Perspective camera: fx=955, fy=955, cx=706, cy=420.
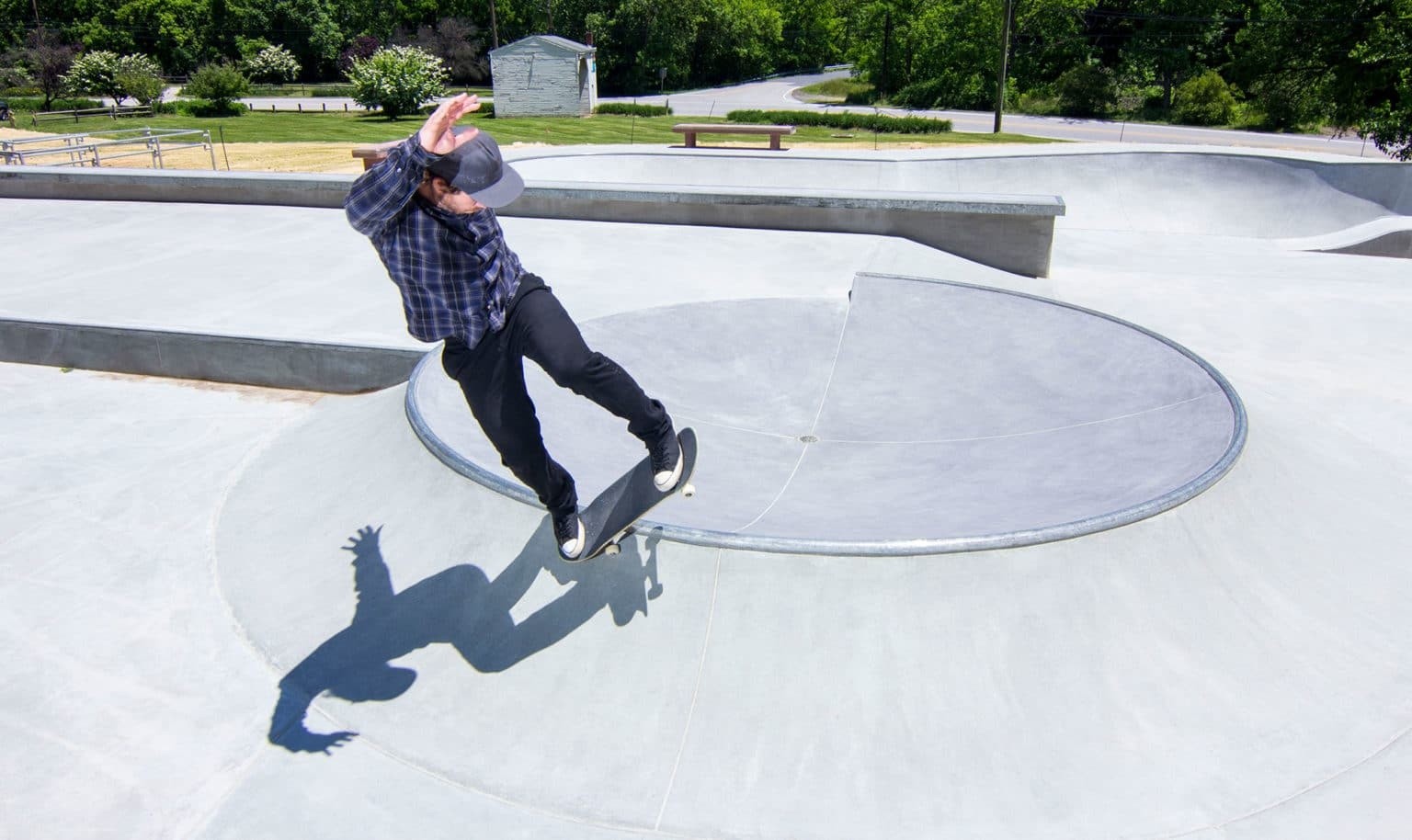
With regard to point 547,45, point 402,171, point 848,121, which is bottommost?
point 848,121

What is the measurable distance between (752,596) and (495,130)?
3563 cm

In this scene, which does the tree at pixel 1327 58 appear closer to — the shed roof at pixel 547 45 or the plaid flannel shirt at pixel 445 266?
the plaid flannel shirt at pixel 445 266

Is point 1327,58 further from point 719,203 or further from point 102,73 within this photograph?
point 102,73

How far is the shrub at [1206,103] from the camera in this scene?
4491cm

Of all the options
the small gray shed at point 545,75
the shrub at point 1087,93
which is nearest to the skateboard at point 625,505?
the small gray shed at point 545,75

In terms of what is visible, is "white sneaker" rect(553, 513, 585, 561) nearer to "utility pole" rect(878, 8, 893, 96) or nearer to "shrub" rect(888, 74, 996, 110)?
"shrub" rect(888, 74, 996, 110)

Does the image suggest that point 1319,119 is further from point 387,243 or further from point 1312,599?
point 387,243

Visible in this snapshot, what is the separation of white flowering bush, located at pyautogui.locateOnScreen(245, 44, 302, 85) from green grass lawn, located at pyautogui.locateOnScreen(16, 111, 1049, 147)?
23741 millimetres

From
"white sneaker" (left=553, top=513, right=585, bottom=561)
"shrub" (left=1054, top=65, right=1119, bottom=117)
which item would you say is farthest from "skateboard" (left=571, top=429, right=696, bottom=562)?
"shrub" (left=1054, top=65, right=1119, bottom=117)

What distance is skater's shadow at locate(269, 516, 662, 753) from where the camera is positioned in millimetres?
4742

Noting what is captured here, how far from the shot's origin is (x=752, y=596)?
4.75 meters

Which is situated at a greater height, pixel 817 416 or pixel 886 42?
pixel 886 42

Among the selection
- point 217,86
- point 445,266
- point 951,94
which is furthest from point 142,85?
point 445,266

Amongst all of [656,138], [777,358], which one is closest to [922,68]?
[656,138]
